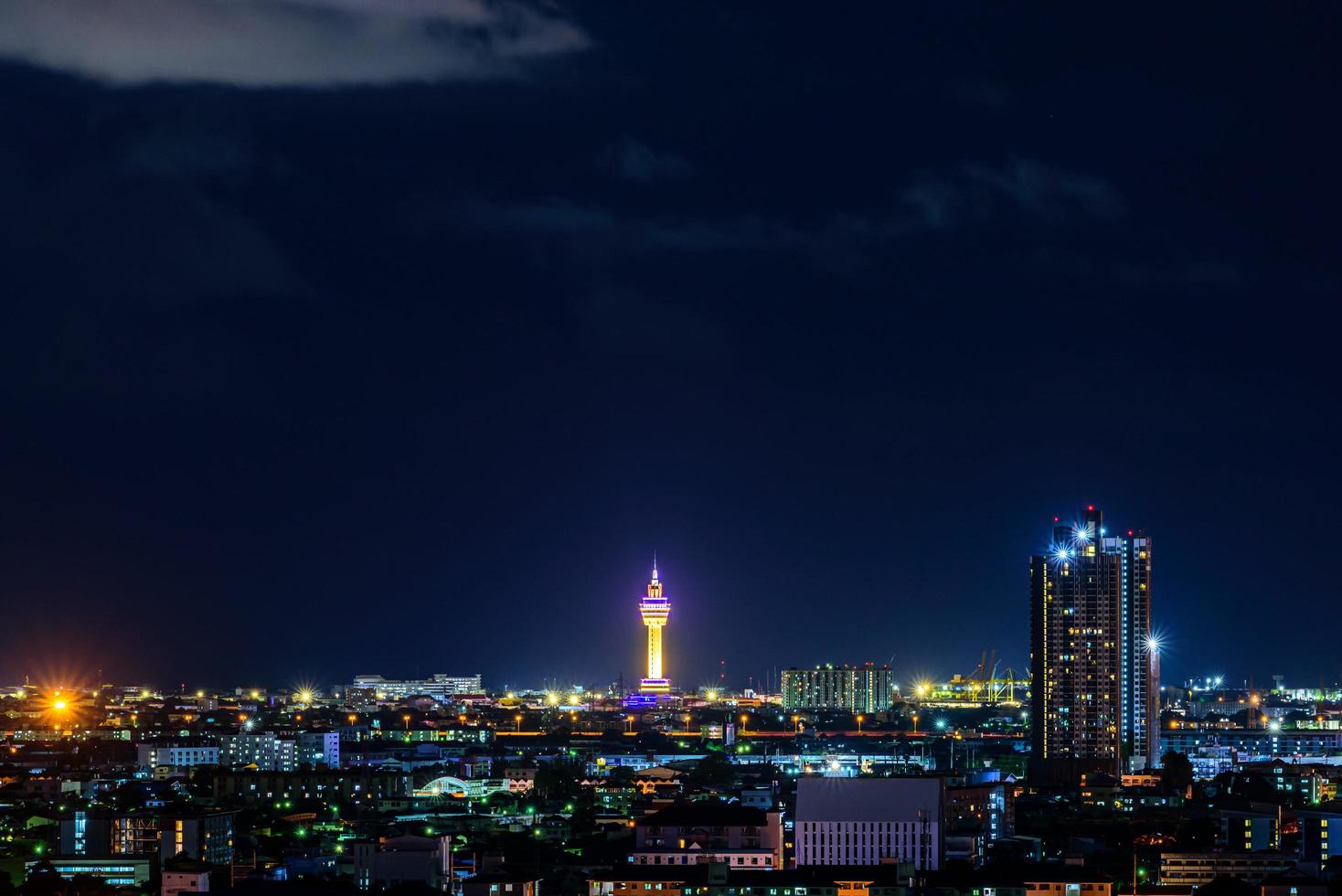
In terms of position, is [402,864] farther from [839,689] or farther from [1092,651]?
[839,689]

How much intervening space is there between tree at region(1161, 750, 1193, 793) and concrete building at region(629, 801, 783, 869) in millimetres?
34299

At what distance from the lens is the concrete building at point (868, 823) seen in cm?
4781

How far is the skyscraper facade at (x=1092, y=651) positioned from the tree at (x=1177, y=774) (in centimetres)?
464

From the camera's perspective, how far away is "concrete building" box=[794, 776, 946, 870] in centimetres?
4781

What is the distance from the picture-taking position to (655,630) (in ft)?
615

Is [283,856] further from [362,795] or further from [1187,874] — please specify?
[362,795]

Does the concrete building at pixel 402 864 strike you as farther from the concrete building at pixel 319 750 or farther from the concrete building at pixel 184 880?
the concrete building at pixel 319 750

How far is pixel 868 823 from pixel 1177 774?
37213 millimetres

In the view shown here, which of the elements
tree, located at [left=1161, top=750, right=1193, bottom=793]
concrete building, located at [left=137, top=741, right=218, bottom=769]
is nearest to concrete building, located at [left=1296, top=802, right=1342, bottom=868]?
tree, located at [left=1161, top=750, right=1193, bottom=793]

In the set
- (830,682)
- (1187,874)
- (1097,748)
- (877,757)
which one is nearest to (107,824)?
(1187,874)

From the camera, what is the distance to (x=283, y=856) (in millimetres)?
52531

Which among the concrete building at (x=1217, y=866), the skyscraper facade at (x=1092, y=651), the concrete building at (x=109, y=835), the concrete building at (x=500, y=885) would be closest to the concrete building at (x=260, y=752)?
the skyscraper facade at (x=1092, y=651)

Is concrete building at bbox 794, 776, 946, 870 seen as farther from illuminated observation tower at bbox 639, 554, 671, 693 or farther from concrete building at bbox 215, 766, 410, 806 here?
illuminated observation tower at bbox 639, 554, 671, 693

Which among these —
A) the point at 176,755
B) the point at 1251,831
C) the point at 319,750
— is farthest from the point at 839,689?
the point at 1251,831
